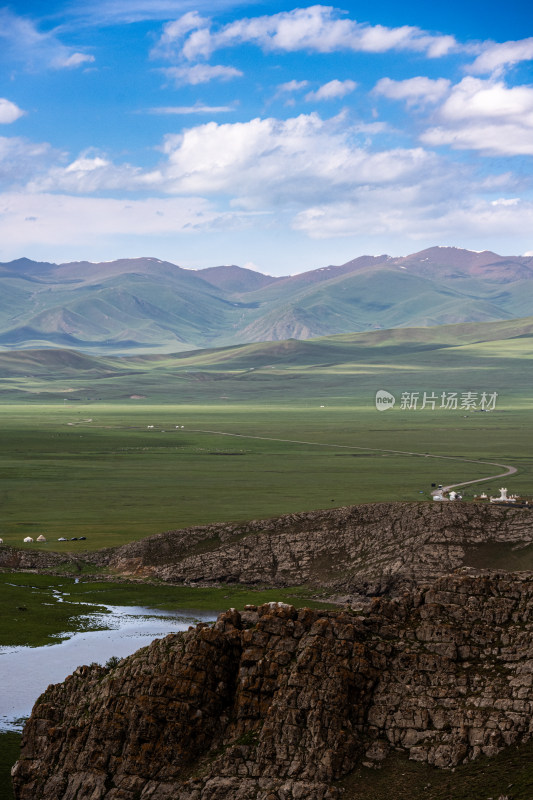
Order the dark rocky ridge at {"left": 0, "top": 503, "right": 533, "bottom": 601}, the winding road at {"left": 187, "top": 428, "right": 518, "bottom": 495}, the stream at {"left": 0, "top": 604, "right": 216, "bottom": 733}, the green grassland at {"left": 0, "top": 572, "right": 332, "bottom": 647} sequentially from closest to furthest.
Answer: the stream at {"left": 0, "top": 604, "right": 216, "bottom": 733} → the green grassland at {"left": 0, "top": 572, "right": 332, "bottom": 647} → the dark rocky ridge at {"left": 0, "top": 503, "right": 533, "bottom": 601} → the winding road at {"left": 187, "top": 428, "right": 518, "bottom": 495}

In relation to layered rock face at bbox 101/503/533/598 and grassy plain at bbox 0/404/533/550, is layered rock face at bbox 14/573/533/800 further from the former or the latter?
grassy plain at bbox 0/404/533/550

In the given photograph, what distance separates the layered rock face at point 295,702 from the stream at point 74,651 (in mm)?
11896

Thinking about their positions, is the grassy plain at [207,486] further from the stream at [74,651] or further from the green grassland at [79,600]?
the stream at [74,651]

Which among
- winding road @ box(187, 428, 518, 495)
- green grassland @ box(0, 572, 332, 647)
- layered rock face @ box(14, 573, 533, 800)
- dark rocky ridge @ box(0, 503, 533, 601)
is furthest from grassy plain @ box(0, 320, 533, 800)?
dark rocky ridge @ box(0, 503, 533, 601)

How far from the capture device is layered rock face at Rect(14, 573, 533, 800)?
27562mm

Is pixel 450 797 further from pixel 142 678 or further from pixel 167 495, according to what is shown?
pixel 167 495

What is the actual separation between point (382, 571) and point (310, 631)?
3664 centimetres

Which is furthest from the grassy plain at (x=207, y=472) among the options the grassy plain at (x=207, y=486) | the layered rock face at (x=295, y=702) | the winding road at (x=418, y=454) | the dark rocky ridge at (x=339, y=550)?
the layered rock face at (x=295, y=702)

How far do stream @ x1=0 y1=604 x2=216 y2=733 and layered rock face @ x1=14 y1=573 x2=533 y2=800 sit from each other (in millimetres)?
11896

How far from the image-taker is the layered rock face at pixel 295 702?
2756cm

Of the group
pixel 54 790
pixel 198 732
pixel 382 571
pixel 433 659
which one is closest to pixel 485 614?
pixel 433 659

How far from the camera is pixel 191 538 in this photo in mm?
75438

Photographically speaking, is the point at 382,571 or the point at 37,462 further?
the point at 37,462

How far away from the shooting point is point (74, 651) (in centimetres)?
5328
